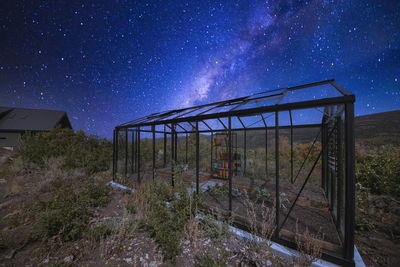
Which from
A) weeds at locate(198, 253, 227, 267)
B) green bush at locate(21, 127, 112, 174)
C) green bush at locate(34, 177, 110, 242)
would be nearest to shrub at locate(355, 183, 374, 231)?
weeds at locate(198, 253, 227, 267)

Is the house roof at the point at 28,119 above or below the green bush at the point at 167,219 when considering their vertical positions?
above

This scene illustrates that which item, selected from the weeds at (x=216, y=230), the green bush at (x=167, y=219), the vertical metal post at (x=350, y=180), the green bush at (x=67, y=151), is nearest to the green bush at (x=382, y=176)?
the vertical metal post at (x=350, y=180)

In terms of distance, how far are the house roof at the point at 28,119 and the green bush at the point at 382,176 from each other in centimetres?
2568

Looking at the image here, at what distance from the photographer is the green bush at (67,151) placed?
803 cm

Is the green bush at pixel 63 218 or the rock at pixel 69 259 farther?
the green bush at pixel 63 218

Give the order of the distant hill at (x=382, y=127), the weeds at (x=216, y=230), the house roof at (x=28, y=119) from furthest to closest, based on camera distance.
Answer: the house roof at (x=28, y=119)
the distant hill at (x=382, y=127)
the weeds at (x=216, y=230)

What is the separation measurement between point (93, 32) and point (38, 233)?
8.15 metres

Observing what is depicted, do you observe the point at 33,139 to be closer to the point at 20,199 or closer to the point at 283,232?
the point at 20,199

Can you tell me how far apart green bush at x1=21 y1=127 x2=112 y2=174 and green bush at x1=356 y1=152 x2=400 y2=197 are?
489 inches

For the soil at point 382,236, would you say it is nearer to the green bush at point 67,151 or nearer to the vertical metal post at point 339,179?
the vertical metal post at point 339,179

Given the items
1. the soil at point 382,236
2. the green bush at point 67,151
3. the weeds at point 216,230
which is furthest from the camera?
the green bush at point 67,151

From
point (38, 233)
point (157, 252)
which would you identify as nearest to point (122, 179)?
point (38, 233)

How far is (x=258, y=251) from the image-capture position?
2498 mm

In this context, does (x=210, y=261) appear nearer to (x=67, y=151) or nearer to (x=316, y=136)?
(x=316, y=136)
